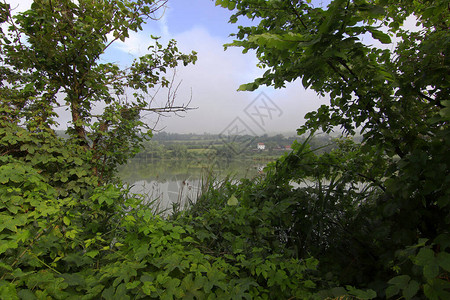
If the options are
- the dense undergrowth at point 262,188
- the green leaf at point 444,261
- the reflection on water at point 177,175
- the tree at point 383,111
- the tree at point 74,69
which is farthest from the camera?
the reflection on water at point 177,175

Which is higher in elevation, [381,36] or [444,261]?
[381,36]

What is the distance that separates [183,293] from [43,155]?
182cm

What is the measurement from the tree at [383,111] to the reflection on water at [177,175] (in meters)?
1.69

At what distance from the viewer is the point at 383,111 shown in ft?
4.18

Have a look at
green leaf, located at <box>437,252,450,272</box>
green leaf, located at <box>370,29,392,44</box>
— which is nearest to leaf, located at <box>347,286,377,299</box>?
green leaf, located at <box>437,252,450,272</box>

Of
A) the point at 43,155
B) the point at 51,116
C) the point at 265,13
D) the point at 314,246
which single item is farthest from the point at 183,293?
the point at 51,116

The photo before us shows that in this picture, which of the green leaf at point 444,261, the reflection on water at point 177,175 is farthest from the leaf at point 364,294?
the reflection on water at point 177,175

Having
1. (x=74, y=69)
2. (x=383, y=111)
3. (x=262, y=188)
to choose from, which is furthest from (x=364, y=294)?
(x=74, y=69)

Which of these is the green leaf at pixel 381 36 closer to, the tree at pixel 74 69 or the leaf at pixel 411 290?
the leaf at pixel 411 290

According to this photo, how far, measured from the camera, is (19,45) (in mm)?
2168

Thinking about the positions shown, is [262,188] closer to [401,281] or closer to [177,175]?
[401,281]

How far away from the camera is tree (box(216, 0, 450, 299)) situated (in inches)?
32.1

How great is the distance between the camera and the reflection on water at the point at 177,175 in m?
3.14

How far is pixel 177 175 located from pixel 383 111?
117 inches
